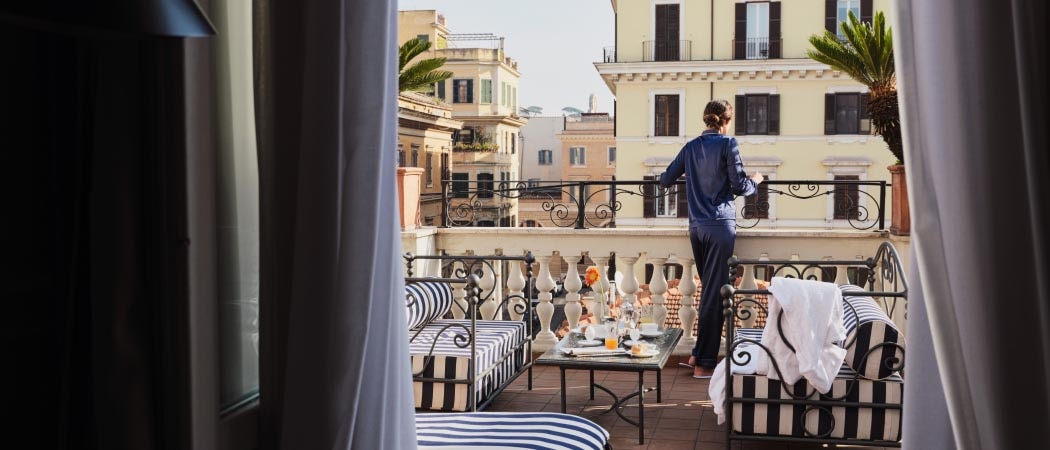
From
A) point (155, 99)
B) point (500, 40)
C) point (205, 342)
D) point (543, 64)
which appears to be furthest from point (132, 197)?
point (500, 40)

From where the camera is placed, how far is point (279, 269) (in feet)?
7.13

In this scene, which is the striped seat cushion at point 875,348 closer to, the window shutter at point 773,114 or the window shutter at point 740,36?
the window shutter at point 773,114

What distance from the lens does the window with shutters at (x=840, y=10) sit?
27.2 metres

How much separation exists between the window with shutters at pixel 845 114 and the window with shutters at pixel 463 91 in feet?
71.0

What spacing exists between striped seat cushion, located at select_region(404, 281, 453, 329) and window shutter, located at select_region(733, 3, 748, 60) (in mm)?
24153

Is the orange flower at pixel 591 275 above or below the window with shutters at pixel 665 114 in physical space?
below

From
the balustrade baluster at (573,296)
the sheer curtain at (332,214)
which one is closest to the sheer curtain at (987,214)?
the sheer curtain at (332,214)

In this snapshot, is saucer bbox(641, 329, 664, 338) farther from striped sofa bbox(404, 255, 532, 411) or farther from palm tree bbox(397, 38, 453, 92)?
palm tree bbox(397, 38, 453, 92)

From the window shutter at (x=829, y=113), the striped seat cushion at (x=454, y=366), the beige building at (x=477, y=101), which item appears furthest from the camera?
the beige building at (x=477, y=101)

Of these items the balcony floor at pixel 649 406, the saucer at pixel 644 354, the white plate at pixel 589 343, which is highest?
the white plate at pixel 589 343

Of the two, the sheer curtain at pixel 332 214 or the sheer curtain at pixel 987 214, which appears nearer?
the sheer curtain at pixel 987 214

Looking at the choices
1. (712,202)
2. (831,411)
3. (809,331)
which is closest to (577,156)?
(712,202)

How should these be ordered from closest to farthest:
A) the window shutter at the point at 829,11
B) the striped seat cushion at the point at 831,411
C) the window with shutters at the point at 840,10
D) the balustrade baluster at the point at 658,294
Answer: the striped seat cushion at the point at 831,411 → the balustrade baluster at the point at 658,294 → the window with shutters at the point at 840,10 → the window shutter at the point at 829,11

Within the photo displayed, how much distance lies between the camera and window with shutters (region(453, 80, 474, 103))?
4622 cm
